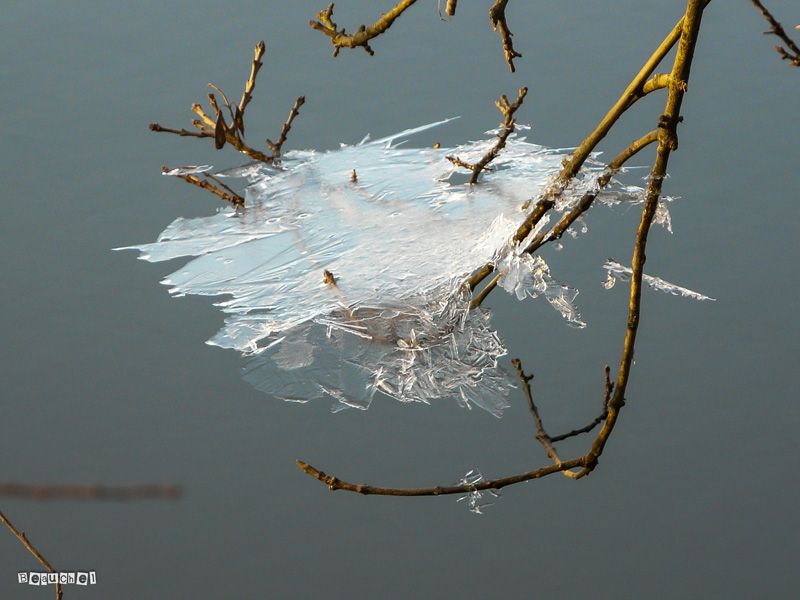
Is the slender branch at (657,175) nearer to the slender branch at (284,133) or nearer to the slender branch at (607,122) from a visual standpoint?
the slender branch at (607,122)

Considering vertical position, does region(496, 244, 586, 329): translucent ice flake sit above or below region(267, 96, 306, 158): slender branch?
below

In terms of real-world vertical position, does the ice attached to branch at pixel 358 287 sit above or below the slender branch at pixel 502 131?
below

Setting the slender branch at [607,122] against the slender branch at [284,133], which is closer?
the slender branch at [607,122]

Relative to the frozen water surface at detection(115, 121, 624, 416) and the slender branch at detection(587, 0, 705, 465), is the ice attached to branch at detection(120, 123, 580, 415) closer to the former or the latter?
the frozen water surface at detection(115, 121, 624, 416)

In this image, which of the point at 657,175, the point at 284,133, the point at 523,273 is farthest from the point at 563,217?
the point at 284,133

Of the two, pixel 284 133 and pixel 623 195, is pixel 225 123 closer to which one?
pixel 284 133

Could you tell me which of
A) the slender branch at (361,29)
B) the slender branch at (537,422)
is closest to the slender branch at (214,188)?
the slender branch at (361,29)

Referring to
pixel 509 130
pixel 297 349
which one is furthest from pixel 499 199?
pixel 297 349

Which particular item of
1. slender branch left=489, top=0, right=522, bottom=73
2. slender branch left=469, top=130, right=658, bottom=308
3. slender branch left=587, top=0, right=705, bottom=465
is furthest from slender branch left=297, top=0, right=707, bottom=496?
slender branch left=489, top=0, right=522, bottom=73
